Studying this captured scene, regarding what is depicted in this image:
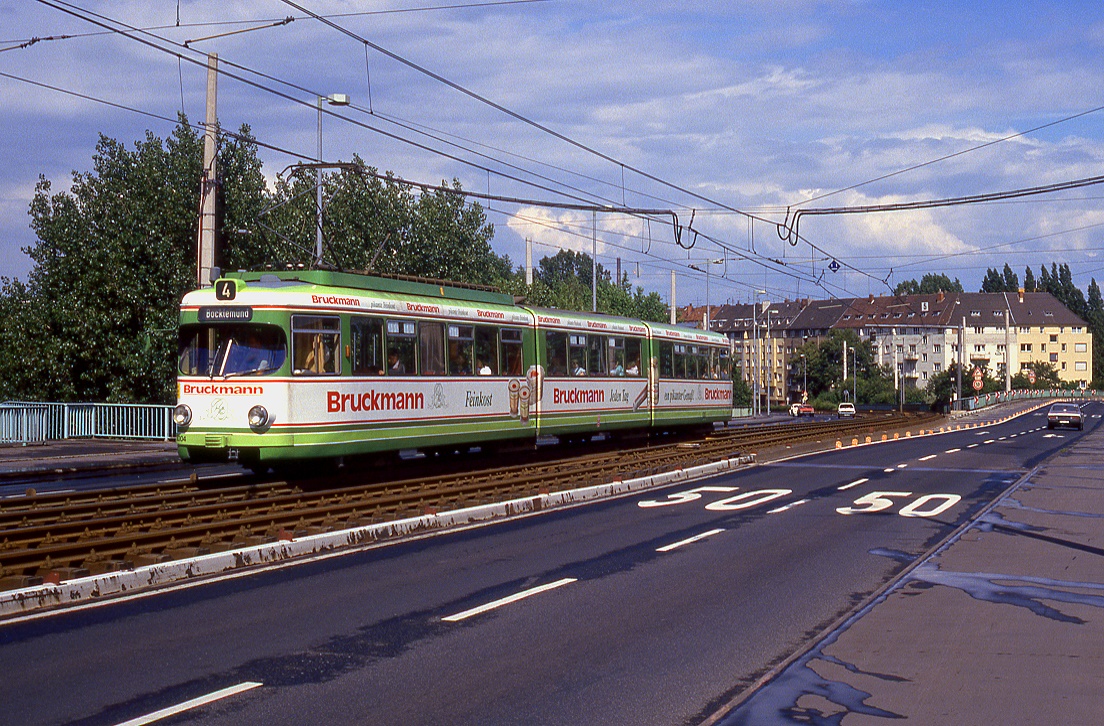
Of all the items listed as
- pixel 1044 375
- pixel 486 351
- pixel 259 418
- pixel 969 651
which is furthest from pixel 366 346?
pixel 1044 375

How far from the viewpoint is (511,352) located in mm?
24500

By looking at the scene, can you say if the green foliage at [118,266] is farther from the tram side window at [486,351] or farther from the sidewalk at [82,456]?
the tram side window at [486,351]

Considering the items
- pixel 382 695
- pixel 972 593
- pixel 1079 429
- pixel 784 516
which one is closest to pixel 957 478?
Answer: pixel 784 516

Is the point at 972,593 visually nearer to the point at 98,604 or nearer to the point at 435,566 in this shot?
A: the point at 435,566

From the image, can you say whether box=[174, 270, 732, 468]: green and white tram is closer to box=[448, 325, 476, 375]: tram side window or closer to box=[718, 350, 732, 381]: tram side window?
box=[448, 325, 476, 375]: tram side window

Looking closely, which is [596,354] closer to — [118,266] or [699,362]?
[699,362]

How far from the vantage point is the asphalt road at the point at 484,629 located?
7.03m

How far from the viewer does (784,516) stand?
1698 centimetres

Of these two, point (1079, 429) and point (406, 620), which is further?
point (1079, 429)

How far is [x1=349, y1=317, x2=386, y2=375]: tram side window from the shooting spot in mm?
19394

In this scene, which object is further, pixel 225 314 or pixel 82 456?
pixel 82 456

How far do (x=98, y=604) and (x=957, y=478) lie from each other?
767 inches

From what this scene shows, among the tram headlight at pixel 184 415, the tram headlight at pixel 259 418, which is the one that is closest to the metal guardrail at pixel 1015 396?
the tram headlight at pixel 259 418

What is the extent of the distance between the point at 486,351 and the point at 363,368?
14.4ft
